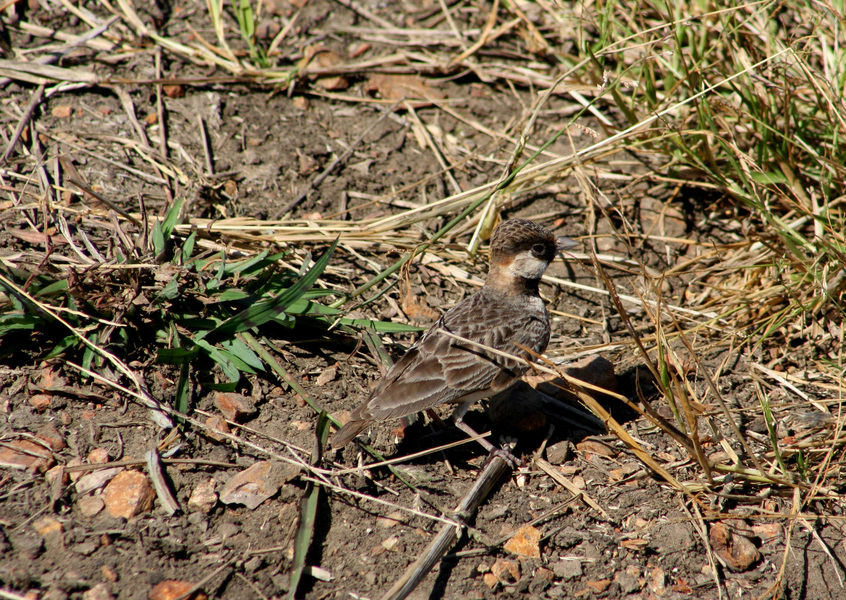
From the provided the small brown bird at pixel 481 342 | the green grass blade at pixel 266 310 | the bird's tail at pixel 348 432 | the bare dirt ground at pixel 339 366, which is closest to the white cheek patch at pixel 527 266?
the small brown bird at pixel 481 342

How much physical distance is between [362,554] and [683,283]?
3332 mm

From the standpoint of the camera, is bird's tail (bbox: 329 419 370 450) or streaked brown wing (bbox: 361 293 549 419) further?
streaked brown wing (bbox: 361 293 549 419)

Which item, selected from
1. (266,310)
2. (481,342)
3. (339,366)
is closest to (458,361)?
(481,342)

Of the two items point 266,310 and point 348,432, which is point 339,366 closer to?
point 266,310

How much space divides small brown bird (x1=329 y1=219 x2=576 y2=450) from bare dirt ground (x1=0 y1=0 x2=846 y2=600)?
0.33 meters

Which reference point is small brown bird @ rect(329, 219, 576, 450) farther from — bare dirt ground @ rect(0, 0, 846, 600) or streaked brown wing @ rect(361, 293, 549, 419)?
bare dirt ground @ rect(0, 0, 846, 600)

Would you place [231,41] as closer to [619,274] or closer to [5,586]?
[619,274]

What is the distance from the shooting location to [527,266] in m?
4.68

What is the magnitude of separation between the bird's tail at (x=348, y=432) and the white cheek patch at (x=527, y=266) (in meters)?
1.57

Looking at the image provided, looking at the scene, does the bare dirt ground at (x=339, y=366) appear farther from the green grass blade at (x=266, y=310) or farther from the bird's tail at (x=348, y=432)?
the green grass blade at (x=266, y=310)

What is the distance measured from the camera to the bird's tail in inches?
147

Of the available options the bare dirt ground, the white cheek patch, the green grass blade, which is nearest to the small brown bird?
the white cheek patch

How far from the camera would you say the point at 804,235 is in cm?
513

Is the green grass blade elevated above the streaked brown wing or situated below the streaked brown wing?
above
